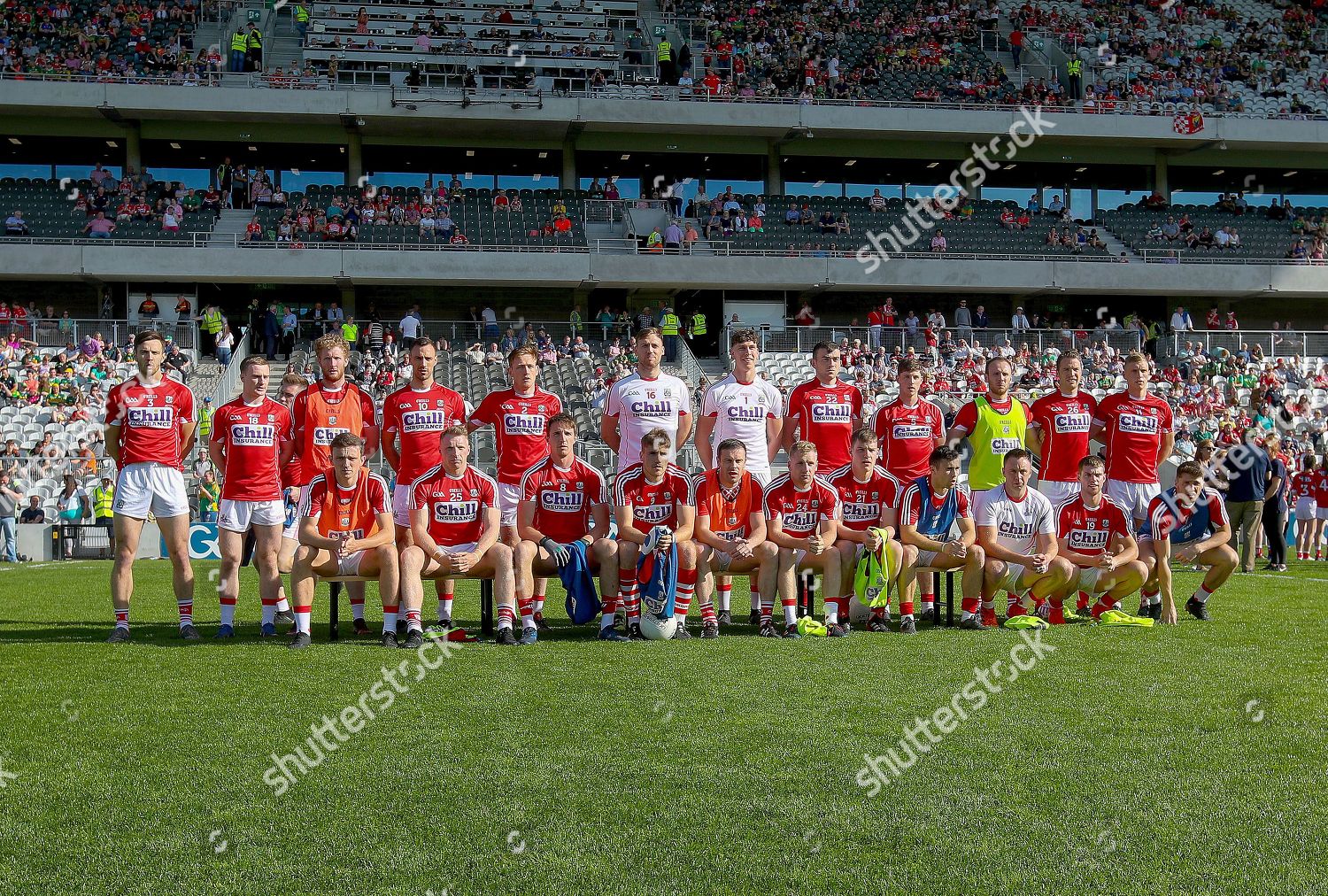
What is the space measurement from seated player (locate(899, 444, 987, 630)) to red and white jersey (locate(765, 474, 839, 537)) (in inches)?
24.8

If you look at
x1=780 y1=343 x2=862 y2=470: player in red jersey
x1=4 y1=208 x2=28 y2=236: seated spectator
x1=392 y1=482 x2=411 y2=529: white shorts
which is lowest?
x1=392 y1=482 x2=411 y2=529: white shorts

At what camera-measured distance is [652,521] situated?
9.21 metres

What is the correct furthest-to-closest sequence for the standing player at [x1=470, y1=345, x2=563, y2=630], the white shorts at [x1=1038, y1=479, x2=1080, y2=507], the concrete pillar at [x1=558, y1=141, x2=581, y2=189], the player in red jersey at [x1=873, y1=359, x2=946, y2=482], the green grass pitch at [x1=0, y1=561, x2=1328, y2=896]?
the concrete pillar at [x1=558, y1=141, x2=581, y2=189], the white shorts at [x1=1038, y1=479, x2=1080, y2=507], the player in red jersey at [x1=873, y1=359, x2=946, y2=482], the standing player at [x1=470, y1=345, x2=563, y2=630], the green grass pitch at [x1=0, y1=561, x2=1328, y2=896]

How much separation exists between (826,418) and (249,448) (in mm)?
4694

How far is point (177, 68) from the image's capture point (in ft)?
109

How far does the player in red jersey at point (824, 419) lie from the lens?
10.4m

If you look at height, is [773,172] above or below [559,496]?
above

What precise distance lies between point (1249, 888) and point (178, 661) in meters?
6.25

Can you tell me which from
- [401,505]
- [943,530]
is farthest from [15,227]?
[943,530]

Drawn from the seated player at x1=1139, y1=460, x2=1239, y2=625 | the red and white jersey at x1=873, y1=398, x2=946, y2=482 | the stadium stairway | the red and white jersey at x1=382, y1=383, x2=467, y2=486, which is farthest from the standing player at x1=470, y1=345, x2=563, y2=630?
the stadium stairway

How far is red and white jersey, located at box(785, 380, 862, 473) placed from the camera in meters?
10.4

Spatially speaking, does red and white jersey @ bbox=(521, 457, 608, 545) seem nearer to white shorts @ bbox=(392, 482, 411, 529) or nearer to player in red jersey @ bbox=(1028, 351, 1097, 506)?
white shorts @ bbox=(392, 482, 411, 529)

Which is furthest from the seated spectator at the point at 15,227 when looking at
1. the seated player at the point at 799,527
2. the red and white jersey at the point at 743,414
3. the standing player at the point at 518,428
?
the seated player at the point at 799,527

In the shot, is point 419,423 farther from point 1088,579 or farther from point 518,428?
point 1088,579
